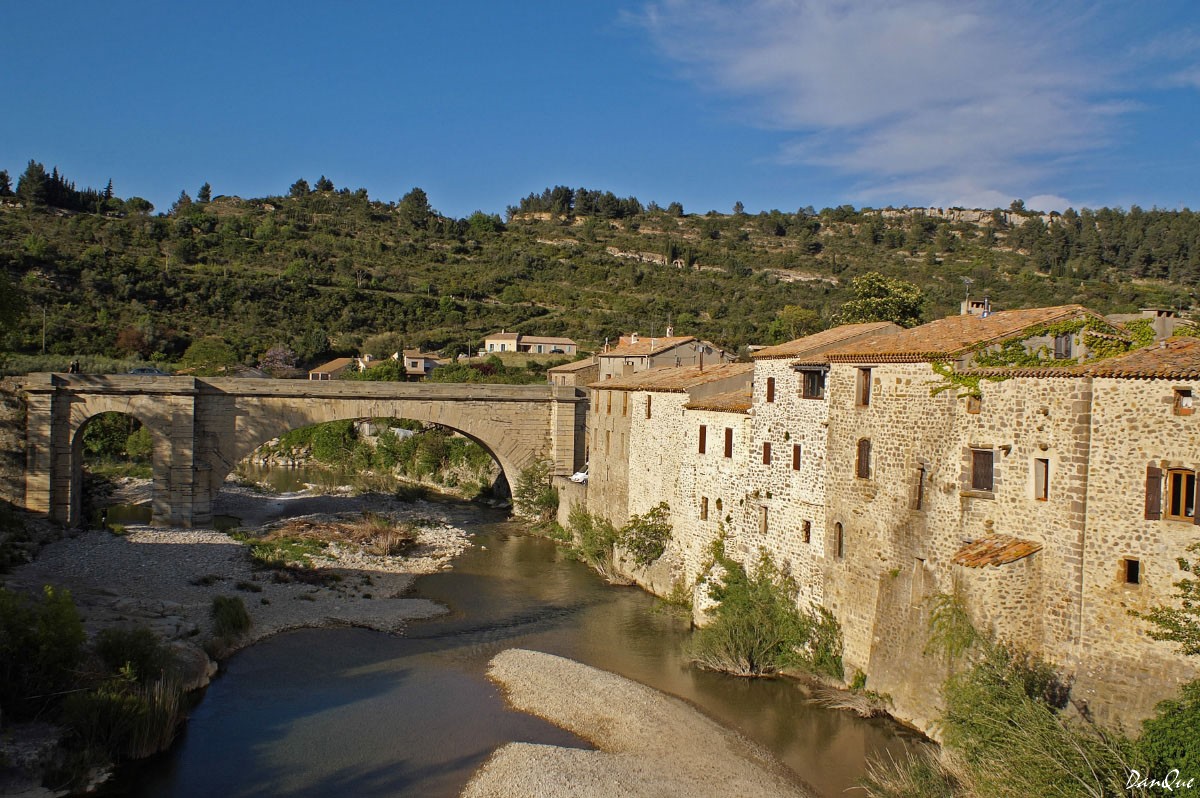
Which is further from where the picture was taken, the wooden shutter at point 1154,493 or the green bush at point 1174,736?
the wooden shutter at point 1154,493

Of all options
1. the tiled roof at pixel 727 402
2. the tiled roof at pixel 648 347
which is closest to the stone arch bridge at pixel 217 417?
the tiled roof at pixel 648 347

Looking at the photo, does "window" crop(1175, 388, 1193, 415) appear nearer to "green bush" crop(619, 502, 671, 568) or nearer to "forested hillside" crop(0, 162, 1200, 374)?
"green bush" crop(619, 502, 671, 568)

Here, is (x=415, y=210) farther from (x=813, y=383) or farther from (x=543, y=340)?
(x=813, y=383)

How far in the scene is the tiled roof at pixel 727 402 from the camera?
69.5 ft

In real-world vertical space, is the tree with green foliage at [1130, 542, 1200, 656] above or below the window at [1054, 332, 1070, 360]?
below

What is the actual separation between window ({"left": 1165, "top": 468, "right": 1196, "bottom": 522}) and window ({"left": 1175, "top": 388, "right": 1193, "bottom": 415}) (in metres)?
0.78

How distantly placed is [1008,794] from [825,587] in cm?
677

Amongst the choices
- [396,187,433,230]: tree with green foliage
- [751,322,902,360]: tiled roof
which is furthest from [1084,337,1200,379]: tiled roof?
[396,187,433,230]: tree with green foliage

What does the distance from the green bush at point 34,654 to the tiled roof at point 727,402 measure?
14.6 metres

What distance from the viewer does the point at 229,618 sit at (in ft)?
66.0

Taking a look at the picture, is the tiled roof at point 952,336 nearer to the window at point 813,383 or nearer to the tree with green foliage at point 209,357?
the window at point 813,383

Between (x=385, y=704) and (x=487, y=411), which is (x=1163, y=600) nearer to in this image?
(x=385, y=704)

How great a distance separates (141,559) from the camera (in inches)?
1001

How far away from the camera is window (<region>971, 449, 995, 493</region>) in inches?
551
